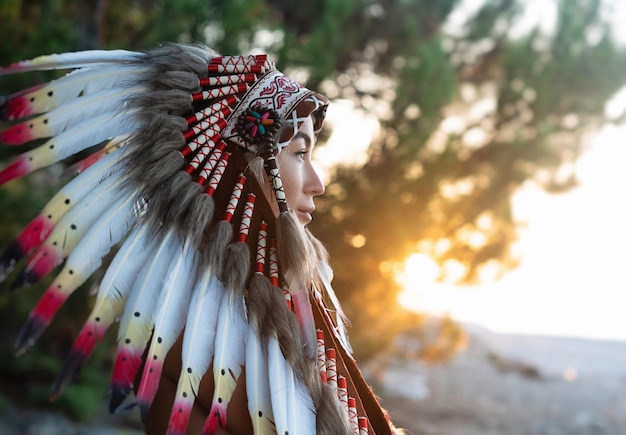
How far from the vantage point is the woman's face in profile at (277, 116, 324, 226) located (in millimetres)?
1674

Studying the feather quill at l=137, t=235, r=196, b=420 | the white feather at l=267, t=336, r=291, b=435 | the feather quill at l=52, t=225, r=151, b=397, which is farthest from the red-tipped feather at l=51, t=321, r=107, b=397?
the white feather at l=267, t=336, r=291, b=435

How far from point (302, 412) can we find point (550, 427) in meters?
9.70

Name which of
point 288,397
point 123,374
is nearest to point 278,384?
point 288,397

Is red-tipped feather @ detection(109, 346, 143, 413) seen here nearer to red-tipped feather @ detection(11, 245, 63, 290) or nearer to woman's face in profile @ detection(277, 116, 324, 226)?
red-tipped feather @ detection(11, 245, 63, 290)

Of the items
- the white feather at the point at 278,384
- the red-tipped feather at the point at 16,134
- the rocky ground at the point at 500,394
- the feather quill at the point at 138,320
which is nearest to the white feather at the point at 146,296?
the feather quill at the point at 138,320

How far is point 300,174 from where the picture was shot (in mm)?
1689

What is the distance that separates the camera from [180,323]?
1346mm

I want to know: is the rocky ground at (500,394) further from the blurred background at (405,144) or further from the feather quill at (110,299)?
the feather quill at (110,299)

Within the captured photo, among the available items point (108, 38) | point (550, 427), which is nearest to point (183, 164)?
point (108, 38)

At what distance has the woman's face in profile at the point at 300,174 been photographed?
1674 millimetres

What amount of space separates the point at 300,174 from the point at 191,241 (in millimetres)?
403

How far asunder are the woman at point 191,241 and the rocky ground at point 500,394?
5.25 meters

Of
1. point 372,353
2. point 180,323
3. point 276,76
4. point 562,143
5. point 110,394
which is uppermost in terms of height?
point 562,143

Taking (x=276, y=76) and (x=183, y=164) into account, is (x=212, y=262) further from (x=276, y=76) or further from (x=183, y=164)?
(x=276, y=76)
